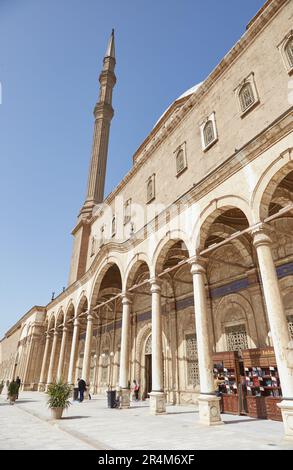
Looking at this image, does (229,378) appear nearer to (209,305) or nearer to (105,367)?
(209,305)

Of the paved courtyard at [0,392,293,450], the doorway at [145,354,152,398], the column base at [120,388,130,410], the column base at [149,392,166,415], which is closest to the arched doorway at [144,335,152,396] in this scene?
the doorway at [145,354,152,398]

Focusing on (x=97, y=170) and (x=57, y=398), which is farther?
(x=97, y=170)

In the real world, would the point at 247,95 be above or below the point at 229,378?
above

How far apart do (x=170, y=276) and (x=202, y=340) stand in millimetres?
7438

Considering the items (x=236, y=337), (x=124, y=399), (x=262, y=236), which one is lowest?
(x=124, y=399)

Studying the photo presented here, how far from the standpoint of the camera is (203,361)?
8992 mm

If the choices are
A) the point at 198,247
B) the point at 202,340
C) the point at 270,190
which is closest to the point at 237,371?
the point at 202,340

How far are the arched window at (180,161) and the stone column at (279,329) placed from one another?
6860mm

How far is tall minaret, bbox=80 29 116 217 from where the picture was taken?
2908 cm

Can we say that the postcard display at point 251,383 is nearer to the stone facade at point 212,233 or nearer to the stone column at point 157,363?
the stone facade at point 212,233

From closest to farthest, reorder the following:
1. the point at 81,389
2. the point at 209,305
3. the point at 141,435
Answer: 1. the point at 141,435
2. the point at 209,305
3. the point at 81,389

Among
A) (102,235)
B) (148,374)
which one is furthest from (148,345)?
(102,235)

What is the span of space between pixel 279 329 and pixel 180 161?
950cm
